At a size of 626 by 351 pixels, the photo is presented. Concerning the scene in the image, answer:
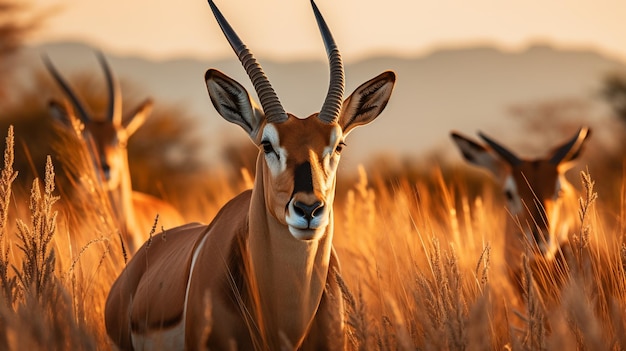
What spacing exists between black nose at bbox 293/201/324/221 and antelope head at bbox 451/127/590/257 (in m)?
3.82

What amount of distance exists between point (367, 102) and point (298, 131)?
0.79m

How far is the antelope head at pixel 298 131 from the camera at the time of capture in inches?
179

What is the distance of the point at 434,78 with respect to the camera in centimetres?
15500

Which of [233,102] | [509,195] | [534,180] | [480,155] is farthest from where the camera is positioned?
[480,155]

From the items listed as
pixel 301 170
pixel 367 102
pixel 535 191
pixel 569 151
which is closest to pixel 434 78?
pixel 569 151

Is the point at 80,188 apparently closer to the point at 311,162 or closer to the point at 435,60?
the point at 311,162

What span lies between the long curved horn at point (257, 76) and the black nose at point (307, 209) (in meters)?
0.73

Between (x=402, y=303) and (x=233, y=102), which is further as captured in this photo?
(x=402, y=303)

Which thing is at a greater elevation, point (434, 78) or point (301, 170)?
point (434, 78)

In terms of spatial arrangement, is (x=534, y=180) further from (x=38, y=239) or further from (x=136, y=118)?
(x=136, y=118)

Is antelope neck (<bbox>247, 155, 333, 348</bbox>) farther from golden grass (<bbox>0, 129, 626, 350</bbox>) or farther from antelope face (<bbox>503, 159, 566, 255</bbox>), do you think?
antelope face (<bbox>503, 159, 566, 255</bbox>)

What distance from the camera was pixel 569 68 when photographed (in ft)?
481

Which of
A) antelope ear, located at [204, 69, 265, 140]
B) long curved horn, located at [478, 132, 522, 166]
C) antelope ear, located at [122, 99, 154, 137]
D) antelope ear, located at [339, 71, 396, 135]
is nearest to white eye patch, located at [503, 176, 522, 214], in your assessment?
long curved horn, located at [478, 132, 522, 166]

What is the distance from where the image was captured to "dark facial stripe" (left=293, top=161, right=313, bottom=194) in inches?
181
